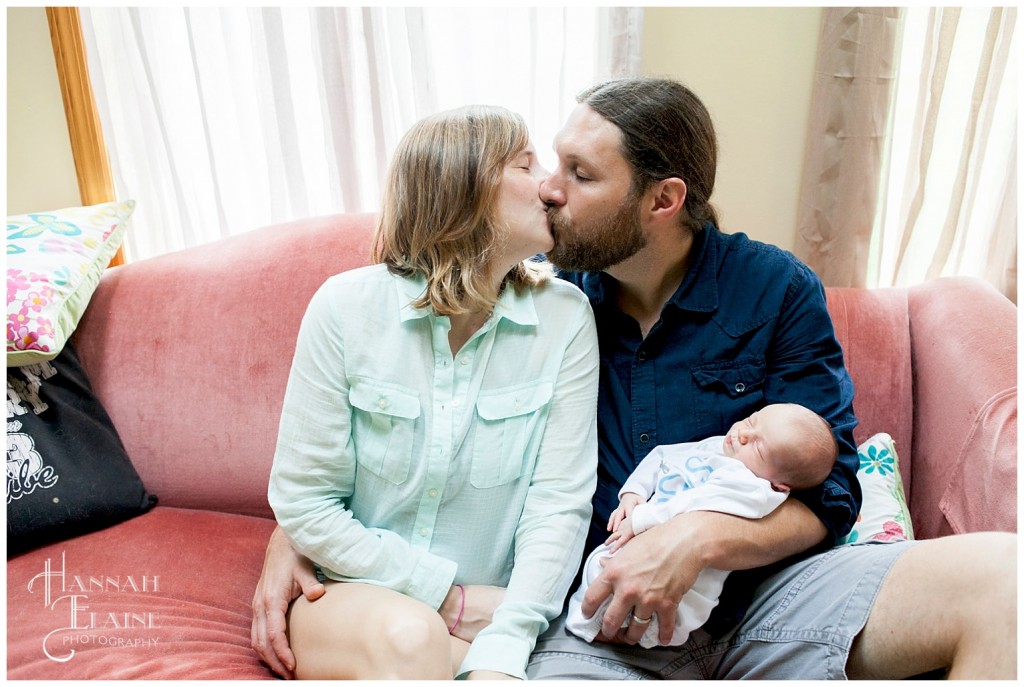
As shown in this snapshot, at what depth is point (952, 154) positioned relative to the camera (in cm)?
191

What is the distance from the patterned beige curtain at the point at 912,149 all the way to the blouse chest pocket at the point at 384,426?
1.20m

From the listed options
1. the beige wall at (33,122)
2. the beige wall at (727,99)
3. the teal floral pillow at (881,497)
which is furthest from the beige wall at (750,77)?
the beige wall at (33,122)

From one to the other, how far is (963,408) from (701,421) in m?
0.56

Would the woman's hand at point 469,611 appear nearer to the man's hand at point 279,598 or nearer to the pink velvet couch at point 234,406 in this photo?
the man's hand at point 279,598

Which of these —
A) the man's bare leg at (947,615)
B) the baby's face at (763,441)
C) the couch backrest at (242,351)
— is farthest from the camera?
the couch backrest at (242,351)

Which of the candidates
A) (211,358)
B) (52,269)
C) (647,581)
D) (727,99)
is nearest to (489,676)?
(647,581)

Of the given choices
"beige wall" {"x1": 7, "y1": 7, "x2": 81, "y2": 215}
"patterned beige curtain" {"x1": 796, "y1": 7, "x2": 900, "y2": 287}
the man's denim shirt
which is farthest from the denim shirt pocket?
"beige wall" {"x1": 7, "y1": 7, "x2": 81, "y2": 215}

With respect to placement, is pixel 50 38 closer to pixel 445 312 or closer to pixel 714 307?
pixel 445 312

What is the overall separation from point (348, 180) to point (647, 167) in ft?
3.04

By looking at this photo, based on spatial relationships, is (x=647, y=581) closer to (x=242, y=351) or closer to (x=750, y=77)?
(x=242, y=351)

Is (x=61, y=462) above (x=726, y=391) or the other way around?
the other way around

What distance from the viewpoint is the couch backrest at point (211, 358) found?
5.87ft

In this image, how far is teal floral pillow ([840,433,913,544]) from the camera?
4.97 feet

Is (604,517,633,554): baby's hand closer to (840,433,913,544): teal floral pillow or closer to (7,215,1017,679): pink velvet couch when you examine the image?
(840,433,913,544): teal floral pillow
